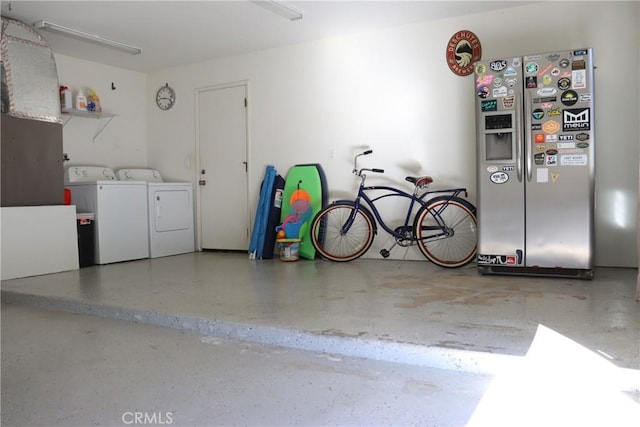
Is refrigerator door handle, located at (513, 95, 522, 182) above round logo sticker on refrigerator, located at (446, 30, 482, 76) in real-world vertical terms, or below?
below

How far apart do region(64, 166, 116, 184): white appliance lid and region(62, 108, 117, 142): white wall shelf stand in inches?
18.1

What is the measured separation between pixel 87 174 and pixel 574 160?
516cm

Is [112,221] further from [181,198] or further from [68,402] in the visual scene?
[68,402]

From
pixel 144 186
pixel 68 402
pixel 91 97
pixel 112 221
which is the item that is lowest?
pixel 68 402

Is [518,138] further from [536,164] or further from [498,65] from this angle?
[498,65]

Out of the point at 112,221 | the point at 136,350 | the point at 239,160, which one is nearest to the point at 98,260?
the point at 112,221

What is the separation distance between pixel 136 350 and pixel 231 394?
0.85 meters

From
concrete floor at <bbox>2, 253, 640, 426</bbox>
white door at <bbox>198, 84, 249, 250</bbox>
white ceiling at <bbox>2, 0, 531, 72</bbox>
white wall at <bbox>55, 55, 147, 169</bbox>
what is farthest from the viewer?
white door at <bbox>198, 84, 249, 250</bbox>

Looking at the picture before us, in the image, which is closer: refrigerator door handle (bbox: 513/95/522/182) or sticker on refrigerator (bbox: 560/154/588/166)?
sticker on refrigerator (bbox: 560/154/588/166)

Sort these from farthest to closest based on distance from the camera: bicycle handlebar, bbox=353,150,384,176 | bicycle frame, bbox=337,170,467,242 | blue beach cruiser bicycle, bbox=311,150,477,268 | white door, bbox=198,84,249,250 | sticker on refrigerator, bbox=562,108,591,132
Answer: white door, bbox=198,84,249,250 < bicycle handlebar, bbox=353,150,384,176 < bicycle frame, bbox=337,170,467,242 < blue beach cruiser bicycle, bbox=311,150,477,268 < sticker on refrigerator, bbox=562,108,591,132

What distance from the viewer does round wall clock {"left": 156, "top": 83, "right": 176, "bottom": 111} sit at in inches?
253

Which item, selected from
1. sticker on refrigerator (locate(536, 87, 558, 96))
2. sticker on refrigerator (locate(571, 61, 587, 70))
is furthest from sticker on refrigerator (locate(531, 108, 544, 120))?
sticker on refrigerator (locate(571, 61, 587, 70))

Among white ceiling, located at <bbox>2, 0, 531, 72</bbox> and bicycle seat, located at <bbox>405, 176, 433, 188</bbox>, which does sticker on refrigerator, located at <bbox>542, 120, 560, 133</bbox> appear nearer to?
bicycle seat, located at <bbox>405, 176, 433, 188</bbox>

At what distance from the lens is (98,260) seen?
507cm
